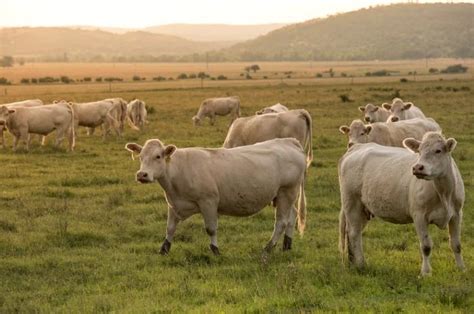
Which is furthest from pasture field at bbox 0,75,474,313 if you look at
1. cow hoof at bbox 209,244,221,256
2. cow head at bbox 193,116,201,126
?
cow head at bbox 193,116,201,126

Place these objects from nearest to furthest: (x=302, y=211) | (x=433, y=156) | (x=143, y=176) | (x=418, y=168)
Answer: (x=418, y=168)
(x=433, y=156)
(x=143, y=176)
(x=302, y=211)

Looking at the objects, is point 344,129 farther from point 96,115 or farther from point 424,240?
point 96,115

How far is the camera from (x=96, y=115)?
89.1 feet

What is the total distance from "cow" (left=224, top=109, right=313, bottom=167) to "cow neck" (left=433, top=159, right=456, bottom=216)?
8391 mm

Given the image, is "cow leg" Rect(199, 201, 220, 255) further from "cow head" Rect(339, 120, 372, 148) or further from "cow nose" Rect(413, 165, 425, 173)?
"cow head" Rect(339, 120, 372, 148)

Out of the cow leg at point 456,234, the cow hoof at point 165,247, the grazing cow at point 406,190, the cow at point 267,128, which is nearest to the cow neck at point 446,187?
the grazing cow at point 406,190

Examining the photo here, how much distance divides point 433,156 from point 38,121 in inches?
686

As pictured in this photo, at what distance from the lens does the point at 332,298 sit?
27.1ft

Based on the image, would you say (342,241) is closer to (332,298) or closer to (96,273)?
(332,298)

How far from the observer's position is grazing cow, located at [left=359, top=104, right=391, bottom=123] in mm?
21984

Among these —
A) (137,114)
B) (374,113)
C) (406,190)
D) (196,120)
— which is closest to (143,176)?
(406,190)

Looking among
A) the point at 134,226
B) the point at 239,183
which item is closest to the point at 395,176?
the point at 239,183

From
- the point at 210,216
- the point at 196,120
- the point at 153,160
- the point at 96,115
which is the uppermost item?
the point at 153,160

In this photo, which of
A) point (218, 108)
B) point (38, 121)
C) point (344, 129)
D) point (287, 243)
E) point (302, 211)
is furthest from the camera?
point (218, 108)
